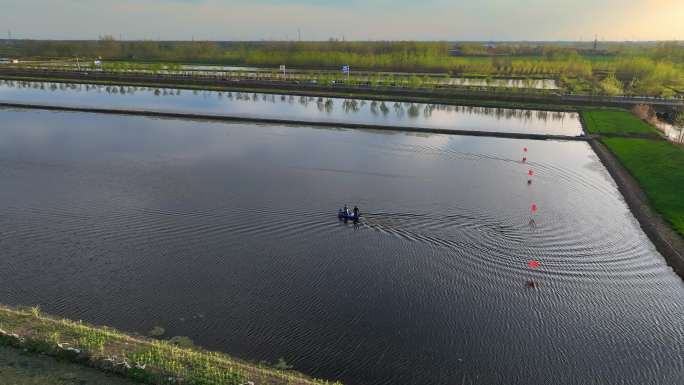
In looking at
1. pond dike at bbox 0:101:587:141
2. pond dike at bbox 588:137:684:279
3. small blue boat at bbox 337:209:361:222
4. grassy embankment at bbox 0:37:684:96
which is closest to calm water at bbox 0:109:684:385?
small blue boat at bbox 337:209:361:222

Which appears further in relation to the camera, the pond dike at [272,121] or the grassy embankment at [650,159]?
the pond dike at [272,121]

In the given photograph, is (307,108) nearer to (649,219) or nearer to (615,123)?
(615,123)

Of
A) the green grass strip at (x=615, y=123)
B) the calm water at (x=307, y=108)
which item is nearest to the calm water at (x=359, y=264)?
the green grass strip at (x=615, y=123)

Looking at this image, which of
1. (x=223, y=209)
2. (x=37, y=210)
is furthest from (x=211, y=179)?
(x=37, y=210)

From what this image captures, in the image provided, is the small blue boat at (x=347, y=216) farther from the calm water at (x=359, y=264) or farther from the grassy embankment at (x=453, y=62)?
the grassy embankment at (x=453, y=62)

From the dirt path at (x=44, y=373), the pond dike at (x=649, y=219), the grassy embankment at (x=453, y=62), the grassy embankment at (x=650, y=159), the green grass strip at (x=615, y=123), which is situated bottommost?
the dirt path at (x=44, y=373)

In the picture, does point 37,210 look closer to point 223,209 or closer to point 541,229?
point 223,209
